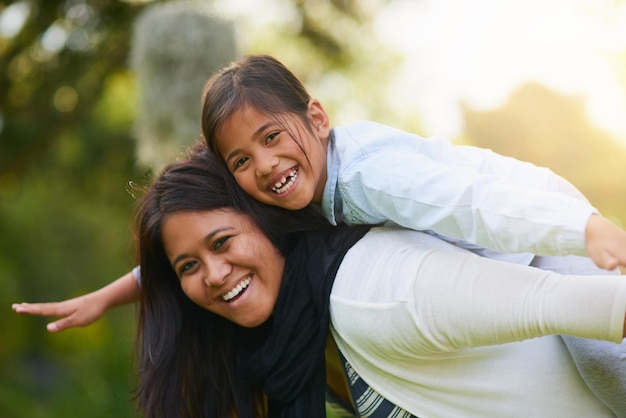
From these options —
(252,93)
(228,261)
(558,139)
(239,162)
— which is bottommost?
(558,139)

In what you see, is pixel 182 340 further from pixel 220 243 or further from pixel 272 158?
pixel 272 158

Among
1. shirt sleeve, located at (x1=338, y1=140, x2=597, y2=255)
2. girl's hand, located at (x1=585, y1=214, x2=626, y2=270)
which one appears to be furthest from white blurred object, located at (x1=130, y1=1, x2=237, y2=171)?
girl's hand, located at (x1=585, y1=214, x2=626, y2=270)

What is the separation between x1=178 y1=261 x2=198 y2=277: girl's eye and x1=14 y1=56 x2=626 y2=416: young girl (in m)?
0.23

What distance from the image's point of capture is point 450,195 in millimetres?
1652

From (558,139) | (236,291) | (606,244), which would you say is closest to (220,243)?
(236,291)

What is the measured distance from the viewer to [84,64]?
6680 millimetres

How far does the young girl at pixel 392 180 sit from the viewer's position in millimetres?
1544

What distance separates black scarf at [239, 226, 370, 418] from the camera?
74.8 inches

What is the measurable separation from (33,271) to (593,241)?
1293cm

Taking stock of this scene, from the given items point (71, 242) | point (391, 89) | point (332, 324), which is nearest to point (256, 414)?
point (332, 324)

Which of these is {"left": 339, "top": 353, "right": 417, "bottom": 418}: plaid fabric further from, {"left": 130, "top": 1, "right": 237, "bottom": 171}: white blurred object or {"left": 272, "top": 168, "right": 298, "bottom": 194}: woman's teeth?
{"left": 130, "top": 1, "right": 237, "bottom": 171}: white blurred object

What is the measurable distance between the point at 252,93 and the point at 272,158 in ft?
0.57

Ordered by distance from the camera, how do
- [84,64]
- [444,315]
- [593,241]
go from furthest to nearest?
[84,64], [444,315], [593,241]

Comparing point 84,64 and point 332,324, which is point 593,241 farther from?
point 84,64
